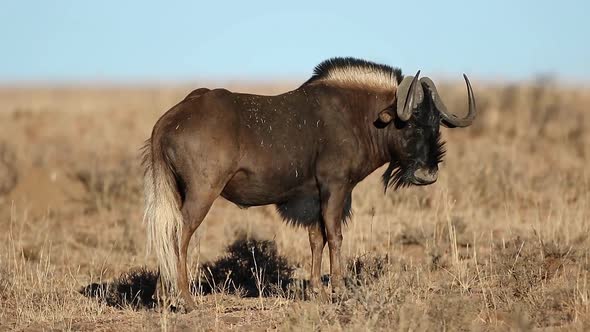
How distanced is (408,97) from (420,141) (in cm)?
53

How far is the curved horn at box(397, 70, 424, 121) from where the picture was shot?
29.2 ft

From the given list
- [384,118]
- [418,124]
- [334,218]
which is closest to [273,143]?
[334,218]

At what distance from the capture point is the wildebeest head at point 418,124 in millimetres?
9062

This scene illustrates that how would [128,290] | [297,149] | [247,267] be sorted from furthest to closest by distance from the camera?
[247,267] → [128,290] → [297,149]

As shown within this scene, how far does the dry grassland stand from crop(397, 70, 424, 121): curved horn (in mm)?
1528

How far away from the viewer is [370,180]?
646 inches

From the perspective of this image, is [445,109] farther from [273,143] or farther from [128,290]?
[128,290]

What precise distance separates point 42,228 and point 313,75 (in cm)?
582

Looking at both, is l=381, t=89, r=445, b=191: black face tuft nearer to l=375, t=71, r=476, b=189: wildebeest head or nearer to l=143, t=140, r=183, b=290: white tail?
l=375, t=71, r=476, b=189: wildebeest head

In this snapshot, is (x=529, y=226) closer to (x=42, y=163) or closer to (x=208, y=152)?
(x=208, y=152)

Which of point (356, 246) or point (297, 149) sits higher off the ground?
point (297, 149)

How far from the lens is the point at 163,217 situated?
8.13 metres

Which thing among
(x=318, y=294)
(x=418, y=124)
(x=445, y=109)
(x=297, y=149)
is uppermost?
(x=445, y=109)

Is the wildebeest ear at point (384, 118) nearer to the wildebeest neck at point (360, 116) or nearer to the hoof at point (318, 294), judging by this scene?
the wildebeest neck at point (360, 116)
